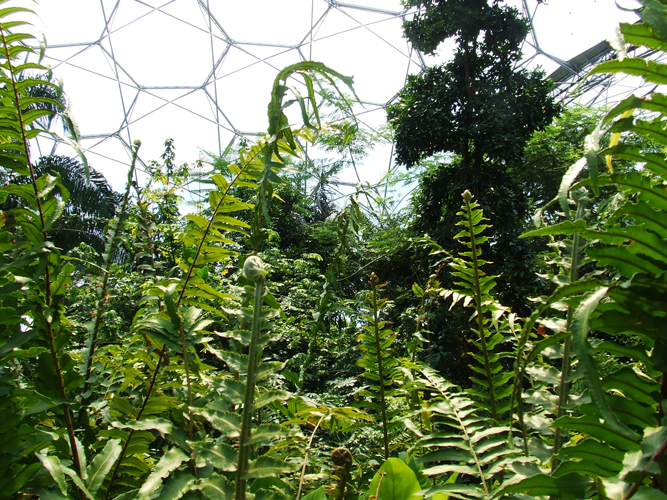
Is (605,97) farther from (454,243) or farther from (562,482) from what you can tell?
(562,482)

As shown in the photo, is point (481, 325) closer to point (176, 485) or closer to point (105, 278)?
point (176, 485)

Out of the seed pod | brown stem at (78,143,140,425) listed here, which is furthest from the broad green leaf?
brown stem at (78,143,140,425)

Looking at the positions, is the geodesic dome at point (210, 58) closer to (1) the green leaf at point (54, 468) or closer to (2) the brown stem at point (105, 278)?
(2) the brown stem at point (105, 278)

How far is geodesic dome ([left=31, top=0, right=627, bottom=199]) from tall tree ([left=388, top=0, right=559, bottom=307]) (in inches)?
222

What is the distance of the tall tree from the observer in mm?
6203

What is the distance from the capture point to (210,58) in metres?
13.5

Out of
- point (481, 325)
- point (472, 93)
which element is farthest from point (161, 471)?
point (472, 93)

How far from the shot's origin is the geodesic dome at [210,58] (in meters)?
12.7

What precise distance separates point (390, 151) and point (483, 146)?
6778 mm

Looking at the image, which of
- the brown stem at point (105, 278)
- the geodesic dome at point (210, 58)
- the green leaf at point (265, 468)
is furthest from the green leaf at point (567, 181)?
the geodesic dome at point (210, 58)

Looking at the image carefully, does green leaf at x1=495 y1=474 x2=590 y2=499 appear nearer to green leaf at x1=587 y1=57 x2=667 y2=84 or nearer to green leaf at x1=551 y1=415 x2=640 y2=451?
green leaf at x1=551 y1=415 x2=640 y2=451

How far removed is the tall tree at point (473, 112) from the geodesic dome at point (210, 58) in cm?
564

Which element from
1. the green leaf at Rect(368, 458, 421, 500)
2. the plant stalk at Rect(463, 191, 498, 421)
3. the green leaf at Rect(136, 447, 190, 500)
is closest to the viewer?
the green leaf at Rect(136, 447, 190, 500)

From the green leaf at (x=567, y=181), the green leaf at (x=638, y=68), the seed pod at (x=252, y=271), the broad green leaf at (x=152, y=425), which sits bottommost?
the broad green leaf at (x=152, y=425)
